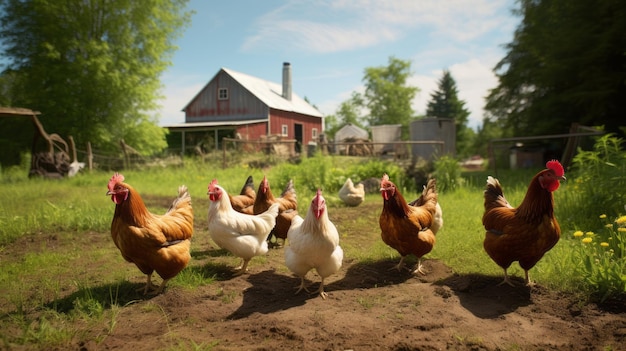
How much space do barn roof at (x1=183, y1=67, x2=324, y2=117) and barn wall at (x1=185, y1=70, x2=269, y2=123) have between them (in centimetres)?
43

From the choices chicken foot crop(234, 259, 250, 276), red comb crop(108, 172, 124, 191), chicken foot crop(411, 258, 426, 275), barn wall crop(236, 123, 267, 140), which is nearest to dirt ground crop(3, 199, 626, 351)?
chicken foot crop(411, 258, 426, 275)

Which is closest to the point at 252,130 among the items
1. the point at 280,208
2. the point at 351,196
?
the point at 351,196

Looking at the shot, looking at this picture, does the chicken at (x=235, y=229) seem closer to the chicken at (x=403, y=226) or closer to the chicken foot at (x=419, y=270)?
the chicken at (x=403, y=226)

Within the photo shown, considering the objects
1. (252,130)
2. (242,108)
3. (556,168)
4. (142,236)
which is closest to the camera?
(142,236)

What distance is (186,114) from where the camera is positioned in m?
30.7

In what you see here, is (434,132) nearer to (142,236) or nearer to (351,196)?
(351,196)

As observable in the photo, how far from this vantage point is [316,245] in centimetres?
357

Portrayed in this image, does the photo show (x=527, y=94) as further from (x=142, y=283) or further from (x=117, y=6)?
(x=117, y=6)

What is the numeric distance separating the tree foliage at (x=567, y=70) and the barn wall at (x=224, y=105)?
60.7 feet

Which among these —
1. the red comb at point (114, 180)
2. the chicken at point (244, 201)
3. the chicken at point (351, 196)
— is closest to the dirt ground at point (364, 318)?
the red comb at point (114, 180)

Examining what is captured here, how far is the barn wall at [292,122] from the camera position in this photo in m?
29.7

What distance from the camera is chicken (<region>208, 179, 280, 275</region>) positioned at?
4242 mm

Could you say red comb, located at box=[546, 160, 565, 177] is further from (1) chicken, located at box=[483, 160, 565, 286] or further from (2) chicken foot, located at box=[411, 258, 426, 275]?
(2) chicken foot, located at box=[411, 258, 426, 275]

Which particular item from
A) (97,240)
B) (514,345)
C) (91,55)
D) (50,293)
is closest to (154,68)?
(91,55)
